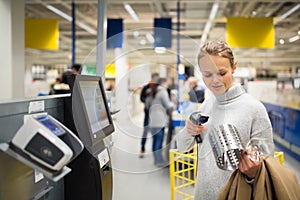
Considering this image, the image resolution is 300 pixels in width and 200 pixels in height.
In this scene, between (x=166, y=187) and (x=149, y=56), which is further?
(x=166, y=187)

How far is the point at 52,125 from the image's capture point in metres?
0.99

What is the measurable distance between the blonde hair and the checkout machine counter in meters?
0.48

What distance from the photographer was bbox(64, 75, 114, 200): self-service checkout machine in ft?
4.19

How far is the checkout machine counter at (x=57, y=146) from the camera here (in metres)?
0.89

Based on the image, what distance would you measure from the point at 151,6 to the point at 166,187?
585 centimetres

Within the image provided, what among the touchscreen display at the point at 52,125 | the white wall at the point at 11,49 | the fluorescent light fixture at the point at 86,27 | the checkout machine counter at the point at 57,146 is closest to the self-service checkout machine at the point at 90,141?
the checkout machine counter at the point at 57,146

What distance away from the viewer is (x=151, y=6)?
8.94 metres

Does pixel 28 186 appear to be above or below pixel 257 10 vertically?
below

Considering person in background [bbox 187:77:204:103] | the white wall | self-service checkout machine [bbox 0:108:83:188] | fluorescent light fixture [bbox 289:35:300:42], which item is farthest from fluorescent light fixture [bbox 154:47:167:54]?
fluorescent light fixture [bbox 289:35:300:42]

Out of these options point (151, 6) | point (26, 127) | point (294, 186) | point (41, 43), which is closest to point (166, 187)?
point (294, 186)

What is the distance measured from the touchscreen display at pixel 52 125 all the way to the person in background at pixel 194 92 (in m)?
0.64

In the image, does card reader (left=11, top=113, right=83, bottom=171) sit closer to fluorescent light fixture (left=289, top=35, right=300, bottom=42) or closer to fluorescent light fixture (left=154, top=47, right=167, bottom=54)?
fluorescent light fixture (left=154, top=47, right=167, bottom=54)

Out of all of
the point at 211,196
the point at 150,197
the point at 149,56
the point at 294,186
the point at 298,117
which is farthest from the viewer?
the point at 298,117

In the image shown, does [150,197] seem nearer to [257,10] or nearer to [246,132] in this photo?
[246,132]
